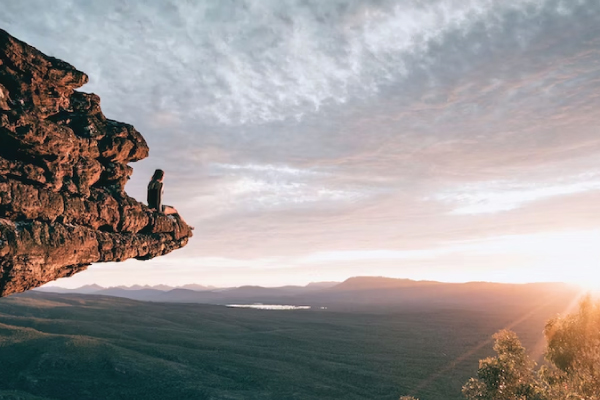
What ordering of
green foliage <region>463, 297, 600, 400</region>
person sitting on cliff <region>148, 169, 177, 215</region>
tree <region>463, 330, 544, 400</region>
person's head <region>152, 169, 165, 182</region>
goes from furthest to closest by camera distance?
tree <region>463, 330, 544, 400</region>, green foliage <region>463, 297, 600, 400</region>, person sitting on cliff <region>148, 169, 177, 215</region>, person's head <region>152, 169, 165, 182</region>

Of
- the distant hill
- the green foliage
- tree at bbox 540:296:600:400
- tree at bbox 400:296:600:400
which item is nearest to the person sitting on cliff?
tree at bbox 400:296:600:400

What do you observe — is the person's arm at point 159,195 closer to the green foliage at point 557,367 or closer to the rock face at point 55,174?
the rock face at point 55,174

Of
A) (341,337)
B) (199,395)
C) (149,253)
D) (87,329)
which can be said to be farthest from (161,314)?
(149,253)

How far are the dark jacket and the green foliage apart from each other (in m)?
33.6

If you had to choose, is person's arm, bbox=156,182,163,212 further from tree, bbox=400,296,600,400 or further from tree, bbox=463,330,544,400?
tree, bbox=463,330,544,400

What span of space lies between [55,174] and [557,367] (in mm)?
43753

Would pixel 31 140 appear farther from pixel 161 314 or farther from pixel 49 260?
pixel 161 314

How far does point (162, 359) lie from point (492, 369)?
89.5 metres

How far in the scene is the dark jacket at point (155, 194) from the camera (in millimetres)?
25031

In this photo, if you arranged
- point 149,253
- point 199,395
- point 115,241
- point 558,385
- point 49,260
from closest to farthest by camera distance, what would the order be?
point 49,260 < point 115,241 < point 149,253 < point 558,385 < point 199,395

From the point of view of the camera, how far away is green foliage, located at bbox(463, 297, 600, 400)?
26.0 meters

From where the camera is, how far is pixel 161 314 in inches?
7657

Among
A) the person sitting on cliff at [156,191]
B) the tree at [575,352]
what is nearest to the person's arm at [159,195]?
the person sitting on cliff at [156,191]

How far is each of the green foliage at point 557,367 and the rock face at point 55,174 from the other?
34258 mm
